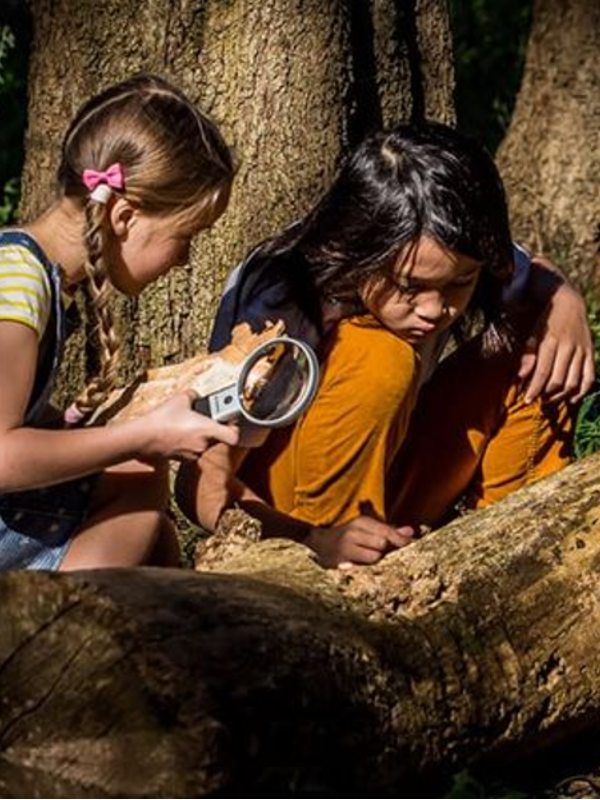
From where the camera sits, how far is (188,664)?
3.32m

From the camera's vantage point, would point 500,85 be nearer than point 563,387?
No

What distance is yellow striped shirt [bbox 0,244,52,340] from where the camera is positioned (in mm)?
4180

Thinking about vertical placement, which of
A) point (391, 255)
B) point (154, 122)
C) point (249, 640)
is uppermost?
point (154, 122)

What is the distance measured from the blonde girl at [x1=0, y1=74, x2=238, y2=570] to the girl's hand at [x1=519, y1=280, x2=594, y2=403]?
95 cm

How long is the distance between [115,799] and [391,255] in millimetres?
1682

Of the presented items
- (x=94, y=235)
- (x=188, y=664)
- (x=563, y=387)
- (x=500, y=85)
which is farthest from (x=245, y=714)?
(x=500, y=85)

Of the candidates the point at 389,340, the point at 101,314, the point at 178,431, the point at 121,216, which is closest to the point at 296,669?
the point at 178,431

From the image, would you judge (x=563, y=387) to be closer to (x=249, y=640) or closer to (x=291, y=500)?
(x=291, y=500)

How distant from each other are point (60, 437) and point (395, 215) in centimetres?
95

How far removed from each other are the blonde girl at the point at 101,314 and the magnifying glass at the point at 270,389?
0.25 ft

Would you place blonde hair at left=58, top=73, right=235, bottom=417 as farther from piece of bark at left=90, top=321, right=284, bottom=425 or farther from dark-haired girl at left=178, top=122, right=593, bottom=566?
dark-haired girl at left=178, top=122, right=593, bottom=566

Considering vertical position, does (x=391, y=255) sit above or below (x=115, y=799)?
above

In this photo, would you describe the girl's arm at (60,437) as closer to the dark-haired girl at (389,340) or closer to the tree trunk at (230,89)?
the dark-haired girl at (389,340)

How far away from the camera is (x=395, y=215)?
15.2 ft
